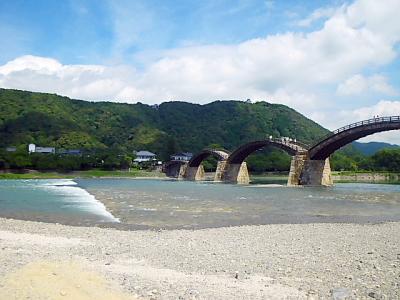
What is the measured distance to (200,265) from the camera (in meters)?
9.27

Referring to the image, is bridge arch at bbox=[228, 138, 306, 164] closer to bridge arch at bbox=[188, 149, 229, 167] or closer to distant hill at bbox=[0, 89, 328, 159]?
bridge arch at bbox=[188, 149, 229, 167]

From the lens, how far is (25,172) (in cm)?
9281

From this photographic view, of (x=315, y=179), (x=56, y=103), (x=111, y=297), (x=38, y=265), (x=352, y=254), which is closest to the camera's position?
(x=111, y=297)

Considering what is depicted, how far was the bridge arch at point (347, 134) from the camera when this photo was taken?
46.9 metres

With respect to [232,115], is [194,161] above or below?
below

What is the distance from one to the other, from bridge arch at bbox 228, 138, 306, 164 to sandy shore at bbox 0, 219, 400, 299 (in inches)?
1867

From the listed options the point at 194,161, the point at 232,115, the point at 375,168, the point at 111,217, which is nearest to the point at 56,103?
the point at 232,115

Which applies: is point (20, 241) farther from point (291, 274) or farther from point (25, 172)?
point (25, 172)

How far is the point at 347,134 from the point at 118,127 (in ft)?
453

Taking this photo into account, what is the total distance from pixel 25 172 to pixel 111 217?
263ft

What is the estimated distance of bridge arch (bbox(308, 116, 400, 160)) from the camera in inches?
1848

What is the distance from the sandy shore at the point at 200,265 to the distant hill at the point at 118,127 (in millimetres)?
127886

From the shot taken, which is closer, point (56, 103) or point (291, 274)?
point (291, 274)

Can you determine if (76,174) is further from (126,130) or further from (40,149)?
(126,130)
